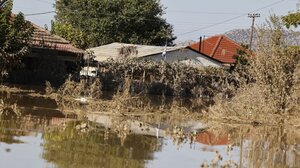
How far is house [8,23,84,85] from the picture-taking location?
39406 mm

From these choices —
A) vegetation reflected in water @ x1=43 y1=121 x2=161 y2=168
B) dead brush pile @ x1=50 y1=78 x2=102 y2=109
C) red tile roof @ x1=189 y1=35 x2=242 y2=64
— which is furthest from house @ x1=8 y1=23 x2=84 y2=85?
red tile roof @ x1=189 y1=35 x2=242 y2=64

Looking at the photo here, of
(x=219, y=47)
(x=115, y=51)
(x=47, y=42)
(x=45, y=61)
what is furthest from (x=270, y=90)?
(x=219, y=47)

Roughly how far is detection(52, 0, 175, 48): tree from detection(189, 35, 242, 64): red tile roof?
4464 millimetres

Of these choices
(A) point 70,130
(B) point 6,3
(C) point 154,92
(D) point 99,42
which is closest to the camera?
(A) point 70,130

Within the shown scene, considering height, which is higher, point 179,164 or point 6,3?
point 6,3

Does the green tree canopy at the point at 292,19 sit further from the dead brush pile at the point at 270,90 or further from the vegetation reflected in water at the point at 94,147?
the vegetation reflected in water at the point at 94,147

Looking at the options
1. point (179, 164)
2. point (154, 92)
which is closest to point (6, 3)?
point (154, 92)

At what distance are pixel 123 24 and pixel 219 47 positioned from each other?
458 inches

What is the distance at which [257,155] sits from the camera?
47.2ft

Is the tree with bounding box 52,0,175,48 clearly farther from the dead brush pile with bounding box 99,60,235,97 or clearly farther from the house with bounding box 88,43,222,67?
the dead brush pile with bounding box 99,60,235,97

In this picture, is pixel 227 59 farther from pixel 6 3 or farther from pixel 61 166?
pixel 61 166

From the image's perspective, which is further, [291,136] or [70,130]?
[291,136]

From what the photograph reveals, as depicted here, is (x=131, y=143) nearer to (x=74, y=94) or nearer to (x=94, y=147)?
(x=94, y=147)

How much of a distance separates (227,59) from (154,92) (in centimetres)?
2686
